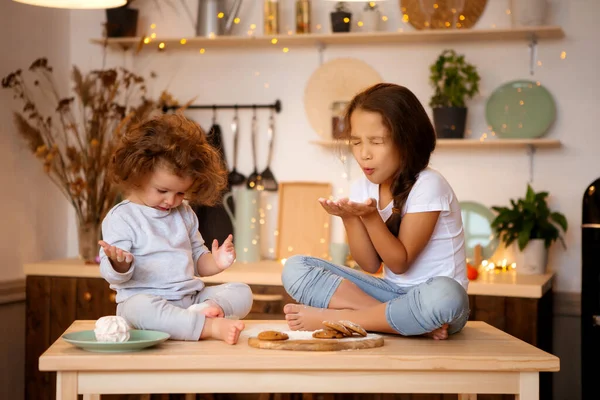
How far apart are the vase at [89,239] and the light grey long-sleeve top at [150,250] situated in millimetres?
1336

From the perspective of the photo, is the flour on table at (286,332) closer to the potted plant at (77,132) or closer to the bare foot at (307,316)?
the bare foot at (307,316)

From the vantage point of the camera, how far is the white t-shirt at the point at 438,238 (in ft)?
5.98

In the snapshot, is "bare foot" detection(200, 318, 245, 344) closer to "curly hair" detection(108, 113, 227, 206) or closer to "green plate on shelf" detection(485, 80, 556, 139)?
"curly hair" detection(108, 113, 227, 206)

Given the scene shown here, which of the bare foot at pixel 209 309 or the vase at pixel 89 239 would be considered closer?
the bare foot at pixel 209 309

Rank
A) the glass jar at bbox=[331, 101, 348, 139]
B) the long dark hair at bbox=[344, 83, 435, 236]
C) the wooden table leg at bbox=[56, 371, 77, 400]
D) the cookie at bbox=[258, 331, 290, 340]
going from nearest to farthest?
the wooden table leg at bbox=[56, 371, 77, 400] < the cookie at bbox=[258, 331, 290, 340] < the long dark hair at bbox=[344, 83, 435, 236] < the glass jar at bbox=[331, 101, 348, 139]

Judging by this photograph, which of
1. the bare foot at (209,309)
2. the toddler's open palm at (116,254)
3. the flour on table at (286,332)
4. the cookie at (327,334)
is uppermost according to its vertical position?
the toddler's open palm at (116,254)

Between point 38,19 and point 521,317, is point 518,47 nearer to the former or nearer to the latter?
point 521,317

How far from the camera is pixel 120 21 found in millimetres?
3271

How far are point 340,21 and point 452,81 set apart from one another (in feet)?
1.62

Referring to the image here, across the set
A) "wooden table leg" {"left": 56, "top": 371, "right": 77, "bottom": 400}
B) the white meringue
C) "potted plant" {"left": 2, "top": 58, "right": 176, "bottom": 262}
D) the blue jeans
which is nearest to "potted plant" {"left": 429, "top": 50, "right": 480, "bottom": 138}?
"potted plant" {"left": 2, "top": 58, "right": 176, "bottom": 262}

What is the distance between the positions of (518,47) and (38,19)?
6.04ft

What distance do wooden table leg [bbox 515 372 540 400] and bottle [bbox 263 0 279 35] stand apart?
2017 millimetres

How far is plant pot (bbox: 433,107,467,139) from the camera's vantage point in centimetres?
297

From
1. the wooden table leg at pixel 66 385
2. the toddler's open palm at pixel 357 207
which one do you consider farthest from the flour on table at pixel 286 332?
the wooden table leg at pixel 66 385
